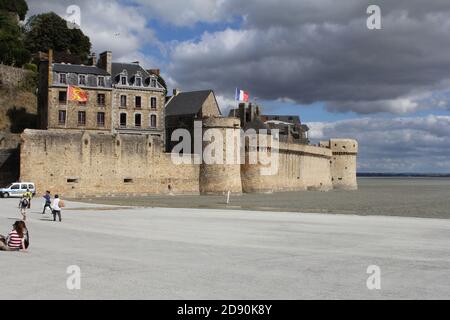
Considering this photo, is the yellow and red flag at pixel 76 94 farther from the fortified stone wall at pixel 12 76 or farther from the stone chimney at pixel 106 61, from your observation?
the fortified stone wall at pixel 12 76

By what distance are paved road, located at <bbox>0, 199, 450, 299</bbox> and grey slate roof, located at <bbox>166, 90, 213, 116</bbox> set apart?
39.8m

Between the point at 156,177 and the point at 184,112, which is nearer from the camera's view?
the point at 156,177

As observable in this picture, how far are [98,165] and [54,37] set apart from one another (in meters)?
30.7

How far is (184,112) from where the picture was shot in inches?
2386

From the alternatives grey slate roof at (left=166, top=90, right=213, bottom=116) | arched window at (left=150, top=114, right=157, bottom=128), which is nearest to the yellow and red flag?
arched window at (left=150, top=114, right=157, bottom=128)

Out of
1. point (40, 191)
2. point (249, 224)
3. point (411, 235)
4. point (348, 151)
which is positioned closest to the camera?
point (411, 235)

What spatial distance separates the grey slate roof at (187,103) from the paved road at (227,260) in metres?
39.8

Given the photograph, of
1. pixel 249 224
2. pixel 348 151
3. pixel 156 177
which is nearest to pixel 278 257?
pixel 249 224

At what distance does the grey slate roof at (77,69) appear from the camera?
159 ft

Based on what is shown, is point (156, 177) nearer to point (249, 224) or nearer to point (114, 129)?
point (114, 129)

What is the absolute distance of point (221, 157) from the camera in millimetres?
47750

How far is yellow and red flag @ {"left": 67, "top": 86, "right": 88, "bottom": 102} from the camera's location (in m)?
46.2
